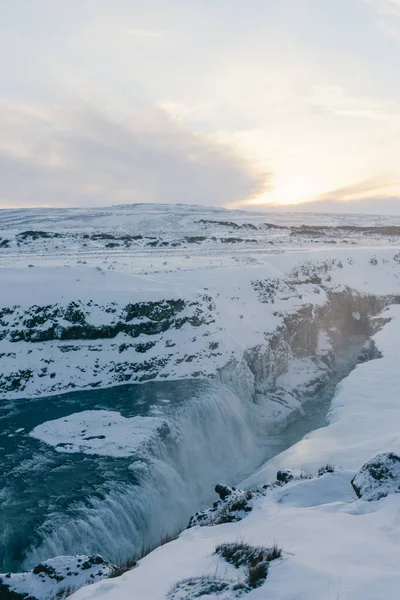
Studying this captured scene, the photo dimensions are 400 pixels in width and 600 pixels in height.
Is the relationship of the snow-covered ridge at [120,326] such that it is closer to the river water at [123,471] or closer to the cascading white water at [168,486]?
the river water at [123,471]

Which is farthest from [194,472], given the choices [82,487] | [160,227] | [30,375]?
[160,227]

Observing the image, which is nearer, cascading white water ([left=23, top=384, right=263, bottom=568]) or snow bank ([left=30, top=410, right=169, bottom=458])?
cascading white water ([left=23, top=384, right=263, bottom=568])

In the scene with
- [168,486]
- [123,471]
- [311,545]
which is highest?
[311,545]

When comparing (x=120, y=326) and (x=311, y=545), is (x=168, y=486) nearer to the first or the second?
(x=120, y=326)

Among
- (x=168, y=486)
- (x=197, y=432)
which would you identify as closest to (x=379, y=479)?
(x=168, y=486)

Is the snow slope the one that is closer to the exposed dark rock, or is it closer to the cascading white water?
the exposed dark rock

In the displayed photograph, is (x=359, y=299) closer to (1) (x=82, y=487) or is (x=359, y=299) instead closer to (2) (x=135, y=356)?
(2) (x=135, y=356)

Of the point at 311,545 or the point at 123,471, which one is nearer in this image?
the point at 311,545

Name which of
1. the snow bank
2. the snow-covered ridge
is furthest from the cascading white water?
the snow-covered ridge
